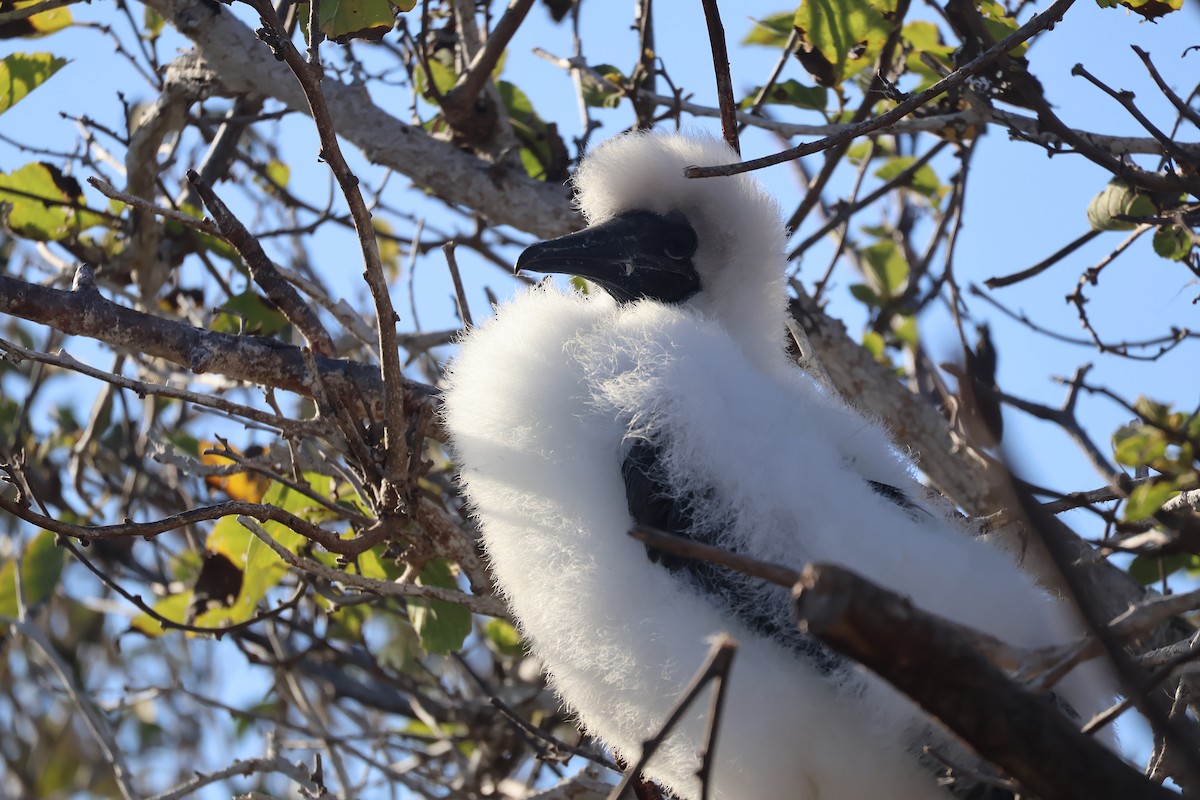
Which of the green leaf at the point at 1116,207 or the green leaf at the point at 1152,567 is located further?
the green leaf at the point at 1152,567

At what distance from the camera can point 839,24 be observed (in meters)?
2.86

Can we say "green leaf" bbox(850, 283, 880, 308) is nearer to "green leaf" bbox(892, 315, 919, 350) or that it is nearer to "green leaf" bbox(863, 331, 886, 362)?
"green leaf" bbox(892, 315, 919, 350)

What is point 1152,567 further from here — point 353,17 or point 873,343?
point 353,17

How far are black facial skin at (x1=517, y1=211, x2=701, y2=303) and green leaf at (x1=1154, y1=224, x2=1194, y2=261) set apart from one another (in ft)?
3.40

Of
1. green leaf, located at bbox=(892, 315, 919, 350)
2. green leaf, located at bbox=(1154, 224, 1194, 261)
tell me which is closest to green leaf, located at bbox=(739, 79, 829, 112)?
green leaf, located at bbox=(1154, 224, 1194, 261)

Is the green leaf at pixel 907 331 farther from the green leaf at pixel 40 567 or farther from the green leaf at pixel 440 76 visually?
the green leaf at pixel 40 567

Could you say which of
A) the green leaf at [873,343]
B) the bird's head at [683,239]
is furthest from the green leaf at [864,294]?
the bird's head at [683,239]

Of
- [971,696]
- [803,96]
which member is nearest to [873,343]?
[803,96]

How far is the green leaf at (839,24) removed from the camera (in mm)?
2848

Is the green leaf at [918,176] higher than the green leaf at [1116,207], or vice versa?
the green leaf at [918,176]

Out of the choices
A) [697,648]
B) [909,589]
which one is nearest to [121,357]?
[697,648]

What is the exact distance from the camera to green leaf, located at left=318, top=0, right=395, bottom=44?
7.21ft

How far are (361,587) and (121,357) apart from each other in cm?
143

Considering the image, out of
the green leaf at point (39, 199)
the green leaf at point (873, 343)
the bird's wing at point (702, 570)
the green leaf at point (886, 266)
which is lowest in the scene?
the bird's wing at point (702, 570)
